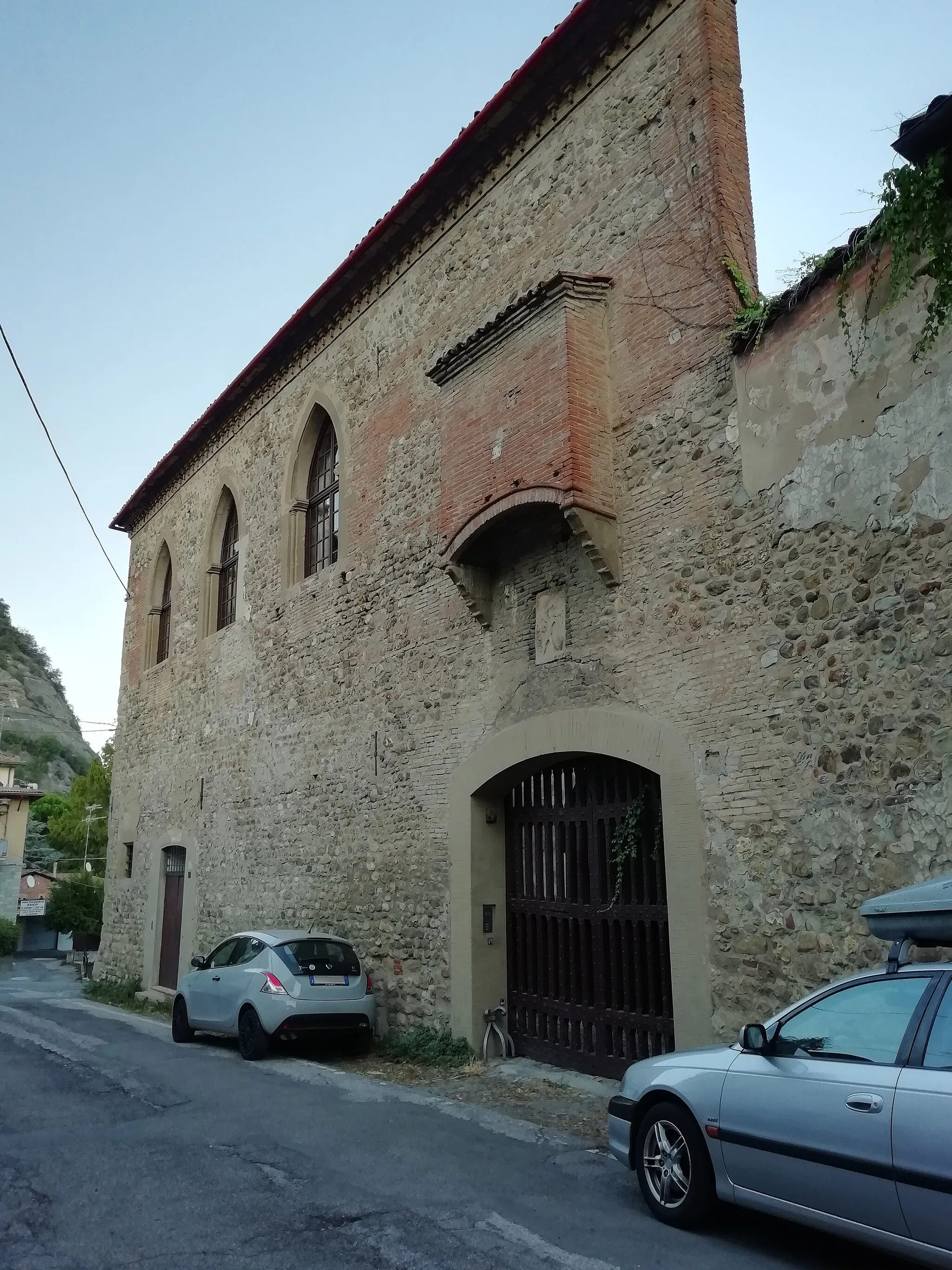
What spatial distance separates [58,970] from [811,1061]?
30470 mm

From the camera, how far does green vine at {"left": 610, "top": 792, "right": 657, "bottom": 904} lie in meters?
8.13

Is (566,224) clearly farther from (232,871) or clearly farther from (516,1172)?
(232,871)

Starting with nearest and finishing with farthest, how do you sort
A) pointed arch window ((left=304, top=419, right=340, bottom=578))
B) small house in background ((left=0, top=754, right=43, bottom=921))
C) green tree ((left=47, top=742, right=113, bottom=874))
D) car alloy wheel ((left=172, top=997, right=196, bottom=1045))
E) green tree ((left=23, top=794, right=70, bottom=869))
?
1. car alloy wheel ((left=172, top=997, right=196, bottom=1045))
2. pointed arch window ((left=304, top=419, right=340, bottom=578))
3. small house in background ((left=0, top=754, right=43, bottom=921))
4. green tree ((left=47, top=742, right=113, bottom=874))
5. green tree ((left=23, top=794, right=70, bottom=869))

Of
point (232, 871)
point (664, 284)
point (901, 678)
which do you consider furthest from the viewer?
point (232, 871)

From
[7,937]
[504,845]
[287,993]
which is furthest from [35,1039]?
[7,937]

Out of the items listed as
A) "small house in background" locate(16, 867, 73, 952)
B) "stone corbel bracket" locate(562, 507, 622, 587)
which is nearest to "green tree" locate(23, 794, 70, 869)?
"small house in background" locate(16, 867, 73, 952)

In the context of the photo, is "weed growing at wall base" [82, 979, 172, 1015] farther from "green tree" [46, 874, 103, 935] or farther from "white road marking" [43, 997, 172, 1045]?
"green tree" [46, 874, 103, 935]

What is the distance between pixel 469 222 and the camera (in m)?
11.2

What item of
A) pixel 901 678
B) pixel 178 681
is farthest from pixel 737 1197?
pixel 178 681

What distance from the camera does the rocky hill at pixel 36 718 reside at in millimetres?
76000

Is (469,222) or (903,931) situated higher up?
(469,222)

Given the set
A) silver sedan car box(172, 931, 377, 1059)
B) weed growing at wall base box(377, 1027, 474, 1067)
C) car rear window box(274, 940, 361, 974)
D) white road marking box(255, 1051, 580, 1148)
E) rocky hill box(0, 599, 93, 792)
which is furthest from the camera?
rocky hill box(0, 599, 93, 792)

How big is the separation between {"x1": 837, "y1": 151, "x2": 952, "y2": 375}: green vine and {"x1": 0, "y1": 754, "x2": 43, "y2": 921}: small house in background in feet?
139

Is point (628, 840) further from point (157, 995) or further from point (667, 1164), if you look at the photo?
point (157, 995)
